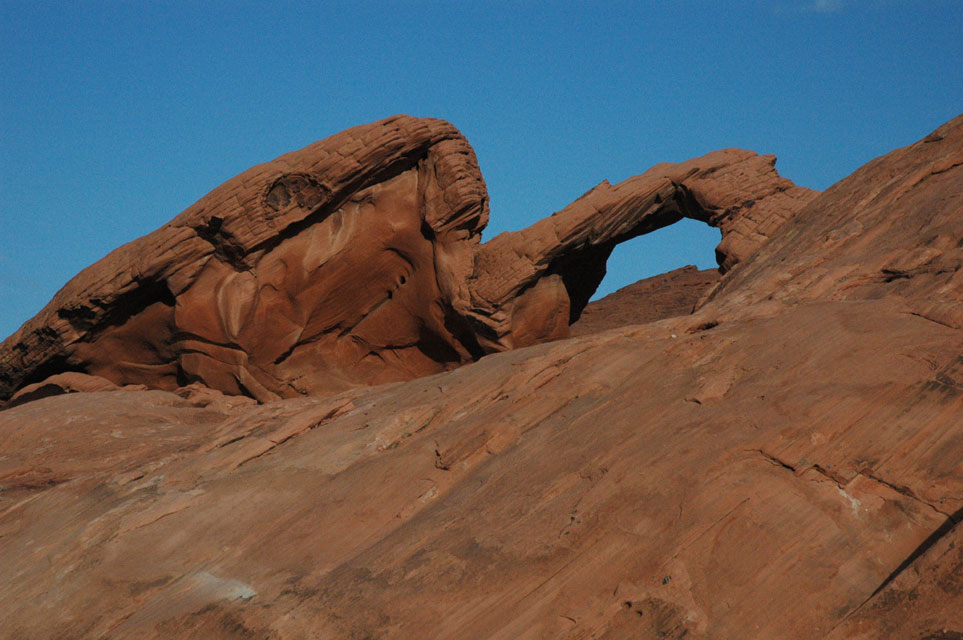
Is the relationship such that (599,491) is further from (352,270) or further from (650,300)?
(650,300)

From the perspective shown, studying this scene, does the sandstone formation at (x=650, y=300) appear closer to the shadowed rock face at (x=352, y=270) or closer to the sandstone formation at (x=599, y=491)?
the shadowed rock face at (x=352, y=270)

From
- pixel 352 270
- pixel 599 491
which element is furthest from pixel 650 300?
pixel 599 491

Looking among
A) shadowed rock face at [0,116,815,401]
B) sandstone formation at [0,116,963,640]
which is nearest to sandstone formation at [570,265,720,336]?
shadowed rock face at [0,116,815,401]

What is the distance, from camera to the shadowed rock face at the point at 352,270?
1312 centimetres

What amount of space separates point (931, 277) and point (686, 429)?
2.61 m

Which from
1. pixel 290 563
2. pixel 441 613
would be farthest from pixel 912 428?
pixel 290 563

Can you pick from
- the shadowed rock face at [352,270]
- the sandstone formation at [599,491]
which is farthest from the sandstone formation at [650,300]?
the sandstone formation at [599,491]

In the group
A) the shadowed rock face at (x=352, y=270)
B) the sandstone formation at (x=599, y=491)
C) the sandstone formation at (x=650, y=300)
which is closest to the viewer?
the sandstone formation at (x=599, y=491)

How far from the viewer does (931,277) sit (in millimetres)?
6945

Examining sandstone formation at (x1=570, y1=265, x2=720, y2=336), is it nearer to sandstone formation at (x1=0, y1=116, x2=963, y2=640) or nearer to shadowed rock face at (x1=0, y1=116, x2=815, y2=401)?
shadowed rock face at (x1=0, y1=116, x2=815, y2=401)

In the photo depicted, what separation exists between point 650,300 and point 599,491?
1595 cm

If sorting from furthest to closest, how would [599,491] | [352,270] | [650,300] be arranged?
1. [650,300]
2. [352,270]
3. [599,491]

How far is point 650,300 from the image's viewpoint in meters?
21.1

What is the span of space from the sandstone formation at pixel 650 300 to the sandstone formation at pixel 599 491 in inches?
354
